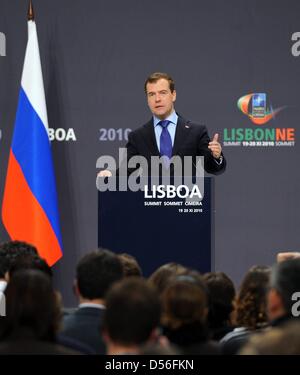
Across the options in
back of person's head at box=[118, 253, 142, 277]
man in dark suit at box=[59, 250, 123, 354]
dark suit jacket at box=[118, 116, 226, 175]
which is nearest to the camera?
man in dark suit at box=[59, 250, 123, 354]

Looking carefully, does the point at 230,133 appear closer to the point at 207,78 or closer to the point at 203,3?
the point at 207,78

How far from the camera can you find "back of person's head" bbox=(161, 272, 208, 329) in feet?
9.87

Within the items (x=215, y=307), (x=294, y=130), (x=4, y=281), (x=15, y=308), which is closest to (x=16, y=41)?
(x=294, y=130)

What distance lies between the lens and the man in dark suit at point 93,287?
3396mm

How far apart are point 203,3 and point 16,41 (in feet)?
6.10

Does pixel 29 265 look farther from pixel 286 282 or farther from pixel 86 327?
pixel 286 282

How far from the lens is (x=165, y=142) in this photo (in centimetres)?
547

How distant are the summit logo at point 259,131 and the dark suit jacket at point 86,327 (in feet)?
14.1

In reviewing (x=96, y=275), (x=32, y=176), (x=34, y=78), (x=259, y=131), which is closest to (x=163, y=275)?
(x=96, y=275)

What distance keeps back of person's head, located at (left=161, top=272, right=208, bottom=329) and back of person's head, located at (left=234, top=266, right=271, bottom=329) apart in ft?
1.93

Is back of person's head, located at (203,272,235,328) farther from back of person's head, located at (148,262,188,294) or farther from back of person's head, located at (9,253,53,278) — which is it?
back of person's head, located at (9,253,53,278)

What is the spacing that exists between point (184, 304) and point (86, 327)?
0.56 metres

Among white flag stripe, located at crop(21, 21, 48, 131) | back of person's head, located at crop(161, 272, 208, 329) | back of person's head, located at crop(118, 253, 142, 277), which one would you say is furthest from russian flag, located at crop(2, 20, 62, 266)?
back of person's head, located at crop(161, 272, 208, 329)

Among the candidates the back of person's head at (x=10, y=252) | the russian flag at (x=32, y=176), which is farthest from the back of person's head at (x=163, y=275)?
the russian flag at (x=32, y=176)
